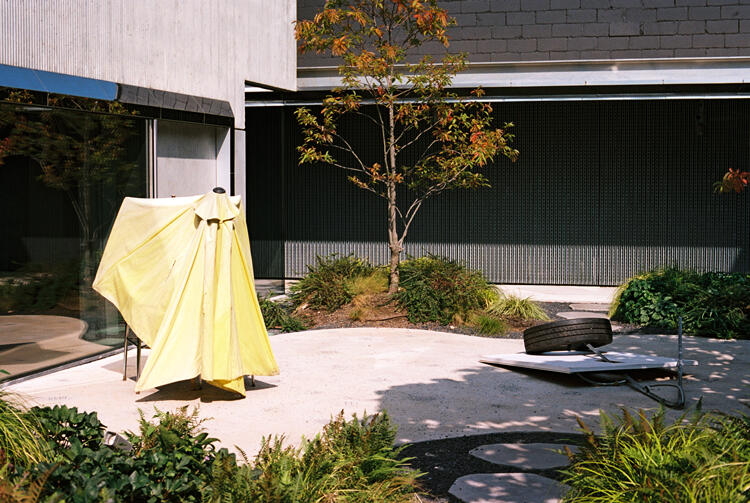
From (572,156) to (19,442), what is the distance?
13373mm

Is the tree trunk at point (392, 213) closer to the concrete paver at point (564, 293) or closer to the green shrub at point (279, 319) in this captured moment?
the green shrub at point (279, 319)

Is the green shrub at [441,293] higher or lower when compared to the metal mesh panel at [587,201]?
lower

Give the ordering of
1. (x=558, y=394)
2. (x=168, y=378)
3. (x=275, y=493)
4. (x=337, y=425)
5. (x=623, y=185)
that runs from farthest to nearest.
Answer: (x=623, y=185), (x=558, y=394), (x=168, y=378), (x=337, y=425), (x=275, y=493)

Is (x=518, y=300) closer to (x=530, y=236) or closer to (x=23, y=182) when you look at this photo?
(x=530, y=236)

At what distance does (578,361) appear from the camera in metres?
8.72

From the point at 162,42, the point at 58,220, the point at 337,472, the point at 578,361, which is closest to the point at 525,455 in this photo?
the point at 337,472

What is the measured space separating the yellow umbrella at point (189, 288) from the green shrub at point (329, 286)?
4794 mm

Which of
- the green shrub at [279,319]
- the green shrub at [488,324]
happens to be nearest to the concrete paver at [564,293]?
the green shrub at [488,324]

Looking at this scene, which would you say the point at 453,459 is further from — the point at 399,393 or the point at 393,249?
the point at 393,249

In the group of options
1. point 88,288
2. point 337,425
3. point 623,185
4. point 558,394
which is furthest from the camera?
point 623,185

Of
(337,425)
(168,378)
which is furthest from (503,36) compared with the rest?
(337,425)

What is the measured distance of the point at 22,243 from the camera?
8305 millimetres

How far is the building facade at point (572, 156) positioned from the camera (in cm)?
1470

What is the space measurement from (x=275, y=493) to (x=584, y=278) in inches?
519
